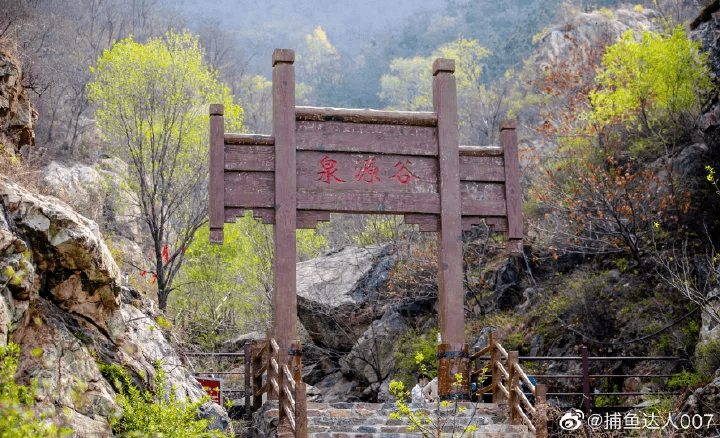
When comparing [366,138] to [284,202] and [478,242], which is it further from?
[478,242]

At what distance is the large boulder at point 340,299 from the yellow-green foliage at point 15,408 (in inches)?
423

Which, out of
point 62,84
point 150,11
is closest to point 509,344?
point 62,84

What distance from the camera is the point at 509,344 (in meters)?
16.5

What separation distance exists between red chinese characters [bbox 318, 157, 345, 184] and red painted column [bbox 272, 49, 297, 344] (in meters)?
0.43

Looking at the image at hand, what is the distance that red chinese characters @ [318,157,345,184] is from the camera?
427 inches

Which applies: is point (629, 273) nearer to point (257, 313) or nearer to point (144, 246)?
point (257, 313)

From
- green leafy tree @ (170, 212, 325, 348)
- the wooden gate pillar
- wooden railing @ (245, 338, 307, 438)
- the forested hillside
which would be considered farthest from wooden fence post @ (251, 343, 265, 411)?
green leafy tree @ (170, 212, 325, 348)

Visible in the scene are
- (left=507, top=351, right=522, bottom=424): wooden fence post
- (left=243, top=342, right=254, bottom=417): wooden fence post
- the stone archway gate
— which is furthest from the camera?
(left=243, top=342, right=254, bottom=417): wooden fence post

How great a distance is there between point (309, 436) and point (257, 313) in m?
13.7

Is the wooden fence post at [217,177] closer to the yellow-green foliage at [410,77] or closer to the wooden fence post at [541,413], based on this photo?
the wooden fence post at [541,413]

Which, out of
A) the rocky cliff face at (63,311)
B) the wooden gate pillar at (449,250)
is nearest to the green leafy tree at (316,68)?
the wooden gate pillar at (449,250)

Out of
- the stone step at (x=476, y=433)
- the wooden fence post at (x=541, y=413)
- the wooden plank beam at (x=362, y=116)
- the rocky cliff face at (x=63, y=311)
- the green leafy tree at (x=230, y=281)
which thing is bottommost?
the stone step at (x=476, y=433)

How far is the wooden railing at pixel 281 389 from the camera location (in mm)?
8023

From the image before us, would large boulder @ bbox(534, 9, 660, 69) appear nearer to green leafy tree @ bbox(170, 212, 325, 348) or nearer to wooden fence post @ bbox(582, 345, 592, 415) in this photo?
green leafy tree @ bbox(170, 212, 325, 348)
